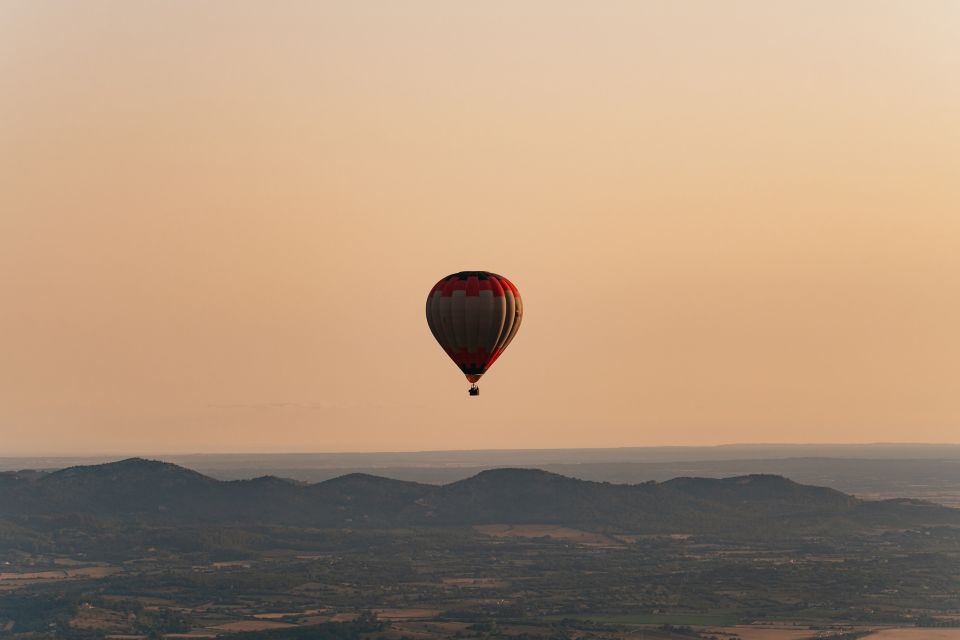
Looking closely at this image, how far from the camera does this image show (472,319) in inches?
5778

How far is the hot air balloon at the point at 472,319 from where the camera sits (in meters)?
147

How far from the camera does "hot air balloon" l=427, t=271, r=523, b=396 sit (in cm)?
14688

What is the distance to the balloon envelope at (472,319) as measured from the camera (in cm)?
14688

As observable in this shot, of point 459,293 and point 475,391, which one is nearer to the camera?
point 475,391

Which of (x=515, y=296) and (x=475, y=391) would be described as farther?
(x=515, y=296)

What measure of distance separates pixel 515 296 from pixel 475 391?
A: 14.2 metres

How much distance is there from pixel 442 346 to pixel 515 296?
758cm

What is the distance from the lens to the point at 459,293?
148 metres

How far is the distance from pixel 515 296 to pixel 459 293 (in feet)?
17.7

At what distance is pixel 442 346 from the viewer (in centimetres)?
14900

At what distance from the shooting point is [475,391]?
139m

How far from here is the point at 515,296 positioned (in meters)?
150

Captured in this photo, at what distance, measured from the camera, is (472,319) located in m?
147

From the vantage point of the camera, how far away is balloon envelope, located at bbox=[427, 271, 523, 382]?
14688cm
